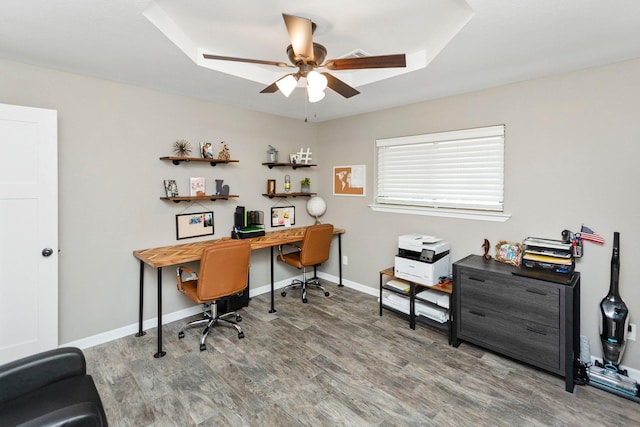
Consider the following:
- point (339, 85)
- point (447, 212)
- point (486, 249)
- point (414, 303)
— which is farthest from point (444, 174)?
Result: point (339, 85)

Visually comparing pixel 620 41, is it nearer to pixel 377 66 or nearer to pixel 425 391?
pixel 377 66

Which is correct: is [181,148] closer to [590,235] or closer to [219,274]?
[219,274]

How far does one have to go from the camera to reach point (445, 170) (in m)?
3.35

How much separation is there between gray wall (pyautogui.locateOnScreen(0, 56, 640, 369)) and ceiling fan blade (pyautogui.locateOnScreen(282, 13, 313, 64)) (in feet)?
6.64

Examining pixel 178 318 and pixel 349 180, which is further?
pixel 349 180

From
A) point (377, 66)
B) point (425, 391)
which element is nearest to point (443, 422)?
point (425, 391)

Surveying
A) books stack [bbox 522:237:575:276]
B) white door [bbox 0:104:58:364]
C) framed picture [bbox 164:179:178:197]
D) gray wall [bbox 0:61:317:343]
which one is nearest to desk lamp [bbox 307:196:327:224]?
gray wall [bbox 0:61:317:343]

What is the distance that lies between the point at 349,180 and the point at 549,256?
246 cm

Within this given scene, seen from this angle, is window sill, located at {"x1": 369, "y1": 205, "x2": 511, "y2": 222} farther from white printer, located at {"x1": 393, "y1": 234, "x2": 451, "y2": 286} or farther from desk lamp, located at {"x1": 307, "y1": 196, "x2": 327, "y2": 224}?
desk lamp, located at {"x1": 307, "y1": 196, "x2": 327, "y2": 224}

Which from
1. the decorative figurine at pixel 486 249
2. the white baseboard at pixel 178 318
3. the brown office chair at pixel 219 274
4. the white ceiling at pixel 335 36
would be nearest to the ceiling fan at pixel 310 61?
the white ceiling at pixel 335 36

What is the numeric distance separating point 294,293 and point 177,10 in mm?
3304

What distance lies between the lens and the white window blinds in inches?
118

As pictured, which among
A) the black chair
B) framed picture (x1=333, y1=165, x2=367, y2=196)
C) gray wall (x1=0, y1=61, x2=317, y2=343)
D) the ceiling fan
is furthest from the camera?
framed picture (x1=333, y1=165, x2=367, y2=196)

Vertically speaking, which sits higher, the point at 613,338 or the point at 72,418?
the point at 72,418
